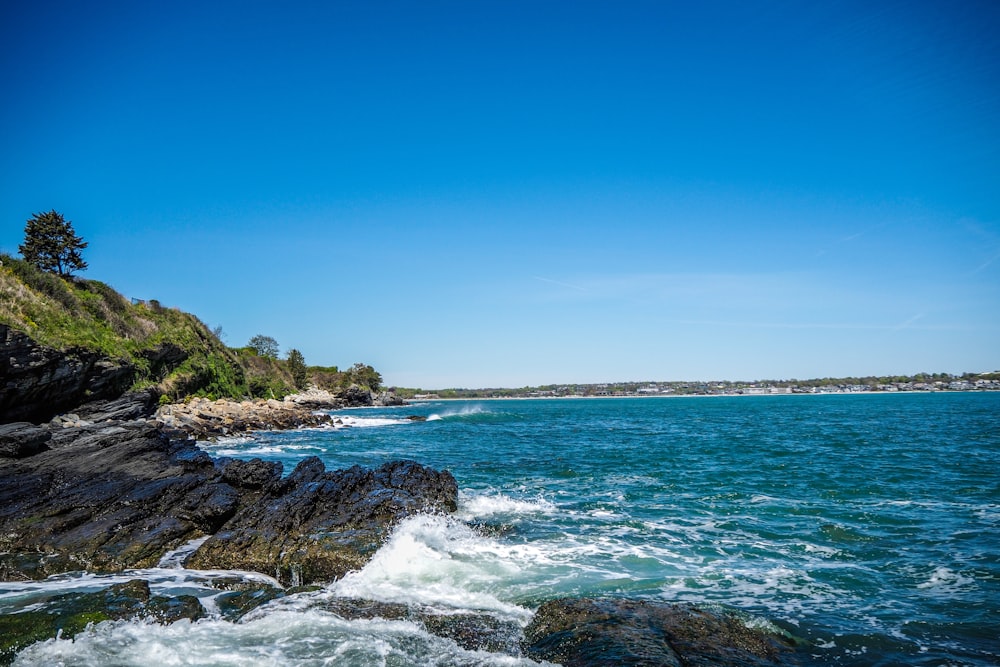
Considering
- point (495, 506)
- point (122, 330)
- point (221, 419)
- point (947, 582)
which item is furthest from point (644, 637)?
point (122, 330)

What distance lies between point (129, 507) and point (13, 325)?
20024 millimetres

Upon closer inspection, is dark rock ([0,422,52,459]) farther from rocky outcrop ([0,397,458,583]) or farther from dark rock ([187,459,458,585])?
dark rock ([187,459,458,585])

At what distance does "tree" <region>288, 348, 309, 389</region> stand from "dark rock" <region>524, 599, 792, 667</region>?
122 m

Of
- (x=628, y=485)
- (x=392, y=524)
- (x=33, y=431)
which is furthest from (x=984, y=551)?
(x=33, y=431)

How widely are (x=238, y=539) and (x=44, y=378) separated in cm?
2423

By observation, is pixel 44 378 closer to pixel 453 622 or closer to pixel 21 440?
pixel 21 440

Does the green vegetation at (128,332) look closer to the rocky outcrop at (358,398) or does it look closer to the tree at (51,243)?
the tree at (51,243)

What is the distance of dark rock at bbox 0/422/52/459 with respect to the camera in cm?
2062

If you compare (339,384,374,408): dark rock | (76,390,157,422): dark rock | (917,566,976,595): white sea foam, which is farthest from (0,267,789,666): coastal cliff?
(339,384,374,408): dark rock

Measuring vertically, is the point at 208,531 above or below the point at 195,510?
below

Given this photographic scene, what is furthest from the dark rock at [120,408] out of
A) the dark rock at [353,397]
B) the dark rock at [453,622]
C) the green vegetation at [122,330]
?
the dark rock at [353,397]

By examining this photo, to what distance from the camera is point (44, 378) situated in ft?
93.9

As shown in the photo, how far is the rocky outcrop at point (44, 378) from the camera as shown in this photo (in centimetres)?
2612

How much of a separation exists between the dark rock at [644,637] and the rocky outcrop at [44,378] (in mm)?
29833
